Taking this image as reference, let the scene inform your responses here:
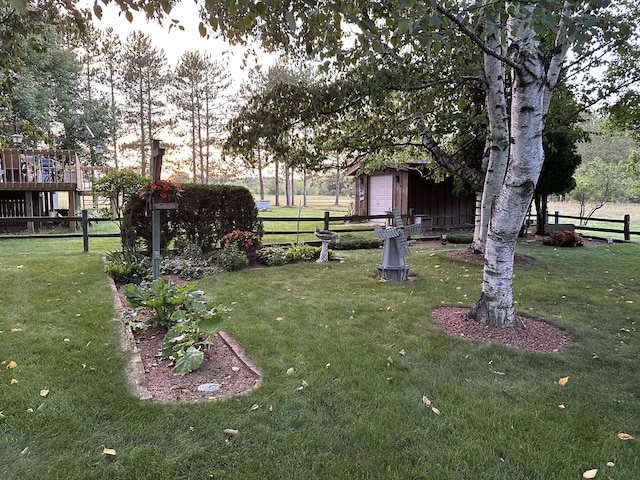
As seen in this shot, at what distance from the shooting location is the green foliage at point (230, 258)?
7.77 metres

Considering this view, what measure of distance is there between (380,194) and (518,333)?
14601 mm

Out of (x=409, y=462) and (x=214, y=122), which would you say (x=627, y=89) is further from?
(x=214, y=122)

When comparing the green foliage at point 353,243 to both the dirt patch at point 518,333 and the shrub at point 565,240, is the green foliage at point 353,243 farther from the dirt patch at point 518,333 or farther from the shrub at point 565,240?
the dirt patch at point 518,333

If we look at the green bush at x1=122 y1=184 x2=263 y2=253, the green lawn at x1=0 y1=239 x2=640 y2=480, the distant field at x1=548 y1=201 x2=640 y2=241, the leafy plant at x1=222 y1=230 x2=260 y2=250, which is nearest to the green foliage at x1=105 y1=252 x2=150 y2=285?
the green bush at x1=122 y1=184 x2=263 y2=253

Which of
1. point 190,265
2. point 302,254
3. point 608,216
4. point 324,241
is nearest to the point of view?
point 190,265

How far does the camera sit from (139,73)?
2633 centimetres

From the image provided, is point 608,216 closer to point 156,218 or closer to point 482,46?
point 482,46

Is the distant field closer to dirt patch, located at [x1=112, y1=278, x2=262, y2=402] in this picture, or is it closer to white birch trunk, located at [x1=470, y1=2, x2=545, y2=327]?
white birch trunk, located at [x1=470, y1=2, x2=545, y2=327]

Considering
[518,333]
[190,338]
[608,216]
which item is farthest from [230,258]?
[608,216]

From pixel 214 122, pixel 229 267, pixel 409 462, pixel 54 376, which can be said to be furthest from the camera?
pixel 214 122

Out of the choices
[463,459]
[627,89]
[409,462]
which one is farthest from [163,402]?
[627,89]

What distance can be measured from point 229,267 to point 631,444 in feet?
21.0

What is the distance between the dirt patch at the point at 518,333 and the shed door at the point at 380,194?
43.3 feet

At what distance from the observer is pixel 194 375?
3258mm
